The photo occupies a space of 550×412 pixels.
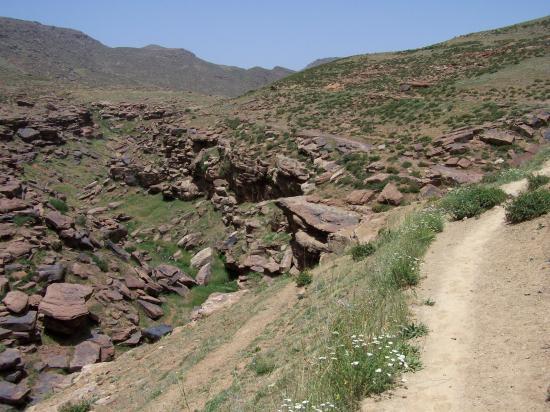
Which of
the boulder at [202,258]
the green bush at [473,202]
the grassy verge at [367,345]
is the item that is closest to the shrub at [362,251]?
the grassy verge at [367,345]

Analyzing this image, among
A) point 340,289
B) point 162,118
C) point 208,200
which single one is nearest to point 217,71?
point 162,118

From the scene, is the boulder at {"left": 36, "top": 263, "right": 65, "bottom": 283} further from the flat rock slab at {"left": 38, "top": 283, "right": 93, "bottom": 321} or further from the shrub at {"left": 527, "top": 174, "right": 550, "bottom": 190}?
the shrub at {"left": 527, "top": 174, "right": 550, "bottom": 190}

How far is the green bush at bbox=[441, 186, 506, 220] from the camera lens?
36.7 feet

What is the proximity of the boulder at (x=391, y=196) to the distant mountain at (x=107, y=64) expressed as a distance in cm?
6117

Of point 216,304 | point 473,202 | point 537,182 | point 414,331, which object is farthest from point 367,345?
point 216,304

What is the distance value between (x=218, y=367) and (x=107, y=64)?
112871 millimetres

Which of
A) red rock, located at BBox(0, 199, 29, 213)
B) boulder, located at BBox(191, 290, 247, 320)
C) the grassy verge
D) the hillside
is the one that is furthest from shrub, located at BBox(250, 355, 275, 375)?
red rock, located at BBox(0, 199, 29, 213)

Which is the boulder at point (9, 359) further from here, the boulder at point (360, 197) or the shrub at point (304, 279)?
the boulder at point (360, 197)

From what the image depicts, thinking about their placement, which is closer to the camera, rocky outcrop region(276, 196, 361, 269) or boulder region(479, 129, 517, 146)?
rocky outcrop region(276, 196, 361, 269)

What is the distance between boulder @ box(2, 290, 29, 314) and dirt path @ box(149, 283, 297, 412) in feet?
27.9

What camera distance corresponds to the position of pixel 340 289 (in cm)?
937

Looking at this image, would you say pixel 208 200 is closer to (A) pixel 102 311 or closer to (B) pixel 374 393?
(A) pixel 102 311

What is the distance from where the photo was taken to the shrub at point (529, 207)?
9.40 m

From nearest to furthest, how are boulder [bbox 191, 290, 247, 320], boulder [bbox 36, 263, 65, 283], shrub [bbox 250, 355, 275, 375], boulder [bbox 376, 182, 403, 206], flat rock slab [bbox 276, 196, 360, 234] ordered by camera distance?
shrub [bbox 250, 355, 275, 375]
boulder [bbox 191, 290, 247, 320]
flat rock slab [bbox 276, 196, 360, 234]
boulder [bbox 36, 263, 65, 283]
boulder [bbox 376, 182, 403, 206]
